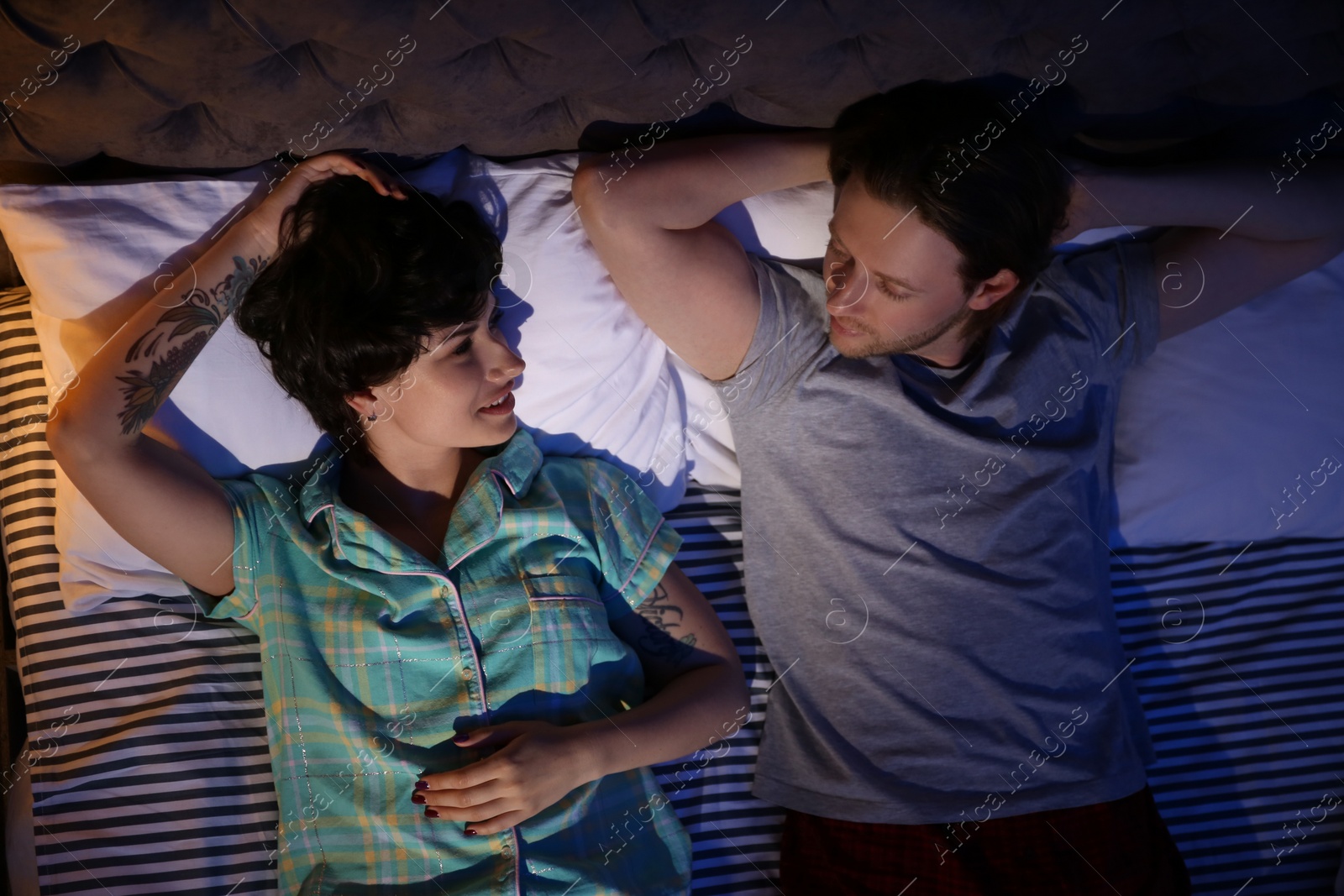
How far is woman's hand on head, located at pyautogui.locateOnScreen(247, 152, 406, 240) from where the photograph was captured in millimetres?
1400

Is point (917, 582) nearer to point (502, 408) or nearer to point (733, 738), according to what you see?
point (733, 738)

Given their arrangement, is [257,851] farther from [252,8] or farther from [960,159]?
[960,159]

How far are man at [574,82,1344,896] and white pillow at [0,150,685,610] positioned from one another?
0.33 feet

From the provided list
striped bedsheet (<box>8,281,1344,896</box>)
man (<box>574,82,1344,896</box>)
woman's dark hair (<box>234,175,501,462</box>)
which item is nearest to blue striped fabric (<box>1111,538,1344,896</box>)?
striped bedsheet (<box>8,281,1344,896</box>)

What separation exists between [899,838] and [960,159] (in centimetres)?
119

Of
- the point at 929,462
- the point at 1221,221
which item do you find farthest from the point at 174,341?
the point at 1221,221

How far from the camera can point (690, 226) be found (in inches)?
59.1

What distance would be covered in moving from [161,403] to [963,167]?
137 cm

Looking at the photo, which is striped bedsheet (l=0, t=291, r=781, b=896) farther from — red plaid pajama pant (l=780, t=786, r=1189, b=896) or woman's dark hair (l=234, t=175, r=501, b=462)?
red plaid pajama pant (l=780, t=786, r=1189, b=896)

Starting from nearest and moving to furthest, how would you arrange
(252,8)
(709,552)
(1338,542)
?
(252,8)
(709,552)
(1338,542)

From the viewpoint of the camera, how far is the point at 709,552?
1.80 meters

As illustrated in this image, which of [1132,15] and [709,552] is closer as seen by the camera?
[1132,15]

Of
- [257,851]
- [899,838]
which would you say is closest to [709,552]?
[899,838]

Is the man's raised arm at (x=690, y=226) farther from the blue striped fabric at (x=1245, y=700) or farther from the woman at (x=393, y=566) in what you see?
the blue striped fabric at (x=1245, y=700)
